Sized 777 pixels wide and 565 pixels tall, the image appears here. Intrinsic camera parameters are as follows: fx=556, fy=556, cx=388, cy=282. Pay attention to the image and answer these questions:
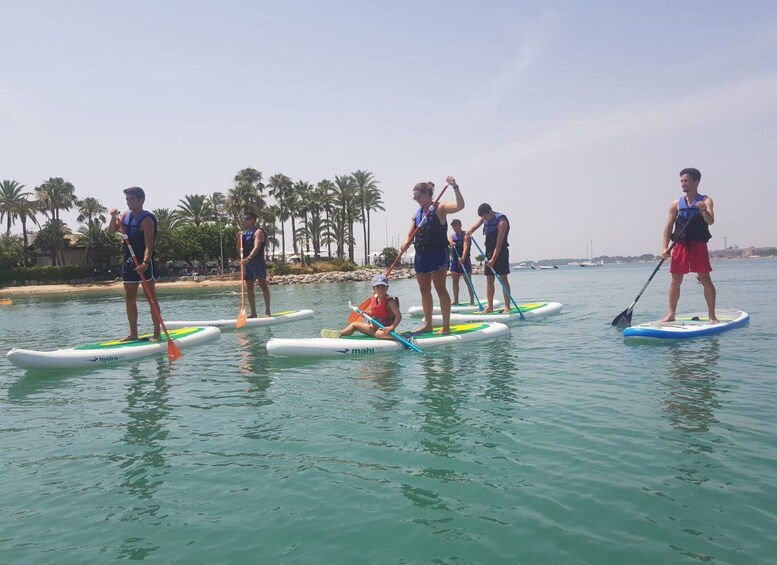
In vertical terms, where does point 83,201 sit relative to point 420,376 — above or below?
above

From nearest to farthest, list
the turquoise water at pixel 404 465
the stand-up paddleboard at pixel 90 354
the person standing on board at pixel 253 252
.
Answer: the turquoise water at pixel 404 465 → the stand-up paddleboard at pixel 90 354 → the person standing on board at pixel 253 252

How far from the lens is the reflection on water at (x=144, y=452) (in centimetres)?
354

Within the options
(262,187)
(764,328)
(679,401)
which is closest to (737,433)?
(679,401)

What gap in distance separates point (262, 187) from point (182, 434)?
251 ft

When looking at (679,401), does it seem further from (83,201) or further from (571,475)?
(83,201)

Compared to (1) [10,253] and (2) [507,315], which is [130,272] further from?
(1) [10,253]

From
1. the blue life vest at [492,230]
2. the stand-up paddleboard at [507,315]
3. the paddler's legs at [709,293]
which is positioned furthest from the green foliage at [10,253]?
the paddler's legs at [709,293]

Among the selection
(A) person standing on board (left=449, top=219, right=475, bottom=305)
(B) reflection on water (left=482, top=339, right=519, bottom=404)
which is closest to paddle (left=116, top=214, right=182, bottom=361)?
(B) reflection on water (left=482, top=339, right=519, bottom=404)

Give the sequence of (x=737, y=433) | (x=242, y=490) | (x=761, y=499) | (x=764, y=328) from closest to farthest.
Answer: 1. (x=761, y=499)
2. (x=242, y=490)
3. (x=737, y=433)
4. (x=764, y=328)

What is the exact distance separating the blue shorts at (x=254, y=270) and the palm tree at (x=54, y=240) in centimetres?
6928

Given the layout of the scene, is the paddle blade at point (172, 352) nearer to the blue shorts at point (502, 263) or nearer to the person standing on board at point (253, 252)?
the person standing on board at point (253, 252)

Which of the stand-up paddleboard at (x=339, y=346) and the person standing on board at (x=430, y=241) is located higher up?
the person standing on board at (x=430, y=241)

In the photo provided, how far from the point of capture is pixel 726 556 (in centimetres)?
290

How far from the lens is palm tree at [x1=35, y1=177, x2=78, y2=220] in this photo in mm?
74000
